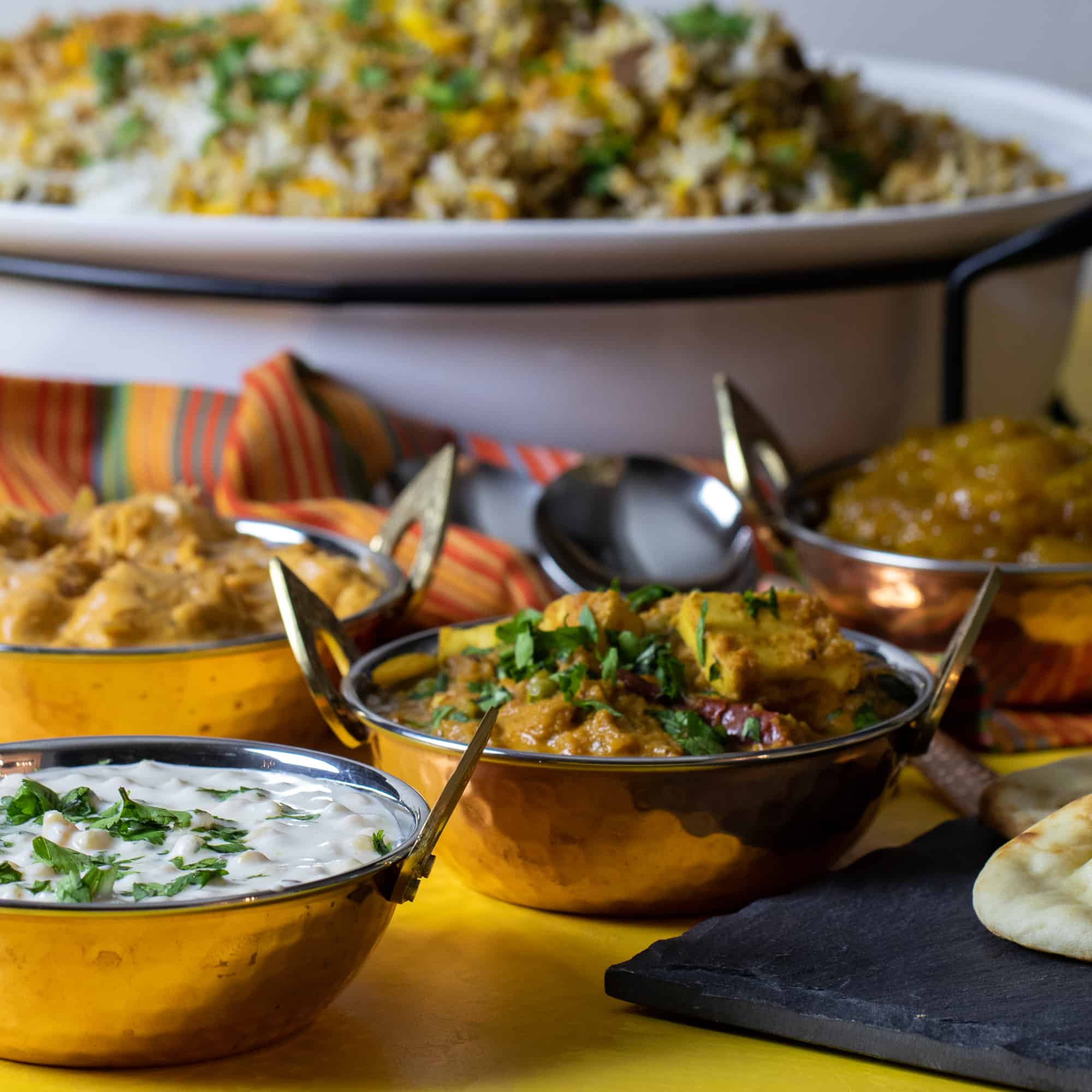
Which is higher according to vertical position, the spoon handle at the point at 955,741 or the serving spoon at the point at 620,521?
the spoon handle at the point at 955,741

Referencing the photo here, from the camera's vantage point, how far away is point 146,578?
54.1 inches

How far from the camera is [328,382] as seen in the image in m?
2.09

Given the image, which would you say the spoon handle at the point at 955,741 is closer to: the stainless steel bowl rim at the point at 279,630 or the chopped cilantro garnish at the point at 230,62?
the stainless steel bowl rim at the point at 279,630

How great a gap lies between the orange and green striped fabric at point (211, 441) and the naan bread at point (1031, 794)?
2.78ft

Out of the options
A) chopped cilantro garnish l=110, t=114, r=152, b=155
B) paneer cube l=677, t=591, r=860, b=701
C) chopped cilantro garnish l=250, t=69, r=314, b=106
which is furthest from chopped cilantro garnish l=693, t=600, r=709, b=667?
chopped cilantro garnish l=110, t=114, r=152, b=155

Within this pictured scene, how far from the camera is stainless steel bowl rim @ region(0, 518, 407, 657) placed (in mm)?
1247

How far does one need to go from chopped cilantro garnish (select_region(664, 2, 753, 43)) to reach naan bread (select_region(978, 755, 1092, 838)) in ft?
4.92

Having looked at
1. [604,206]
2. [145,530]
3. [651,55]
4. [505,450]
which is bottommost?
[505,450]

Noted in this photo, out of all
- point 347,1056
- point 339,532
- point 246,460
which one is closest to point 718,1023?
point 347,1056

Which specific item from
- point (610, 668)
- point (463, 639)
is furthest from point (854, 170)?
point (610, 668)

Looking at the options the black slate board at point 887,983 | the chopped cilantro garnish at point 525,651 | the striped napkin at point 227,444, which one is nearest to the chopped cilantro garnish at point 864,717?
the black slate board at point 887,983

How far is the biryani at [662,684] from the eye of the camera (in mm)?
1052

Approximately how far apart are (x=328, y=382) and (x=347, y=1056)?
130cm

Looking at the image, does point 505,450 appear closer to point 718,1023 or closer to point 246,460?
point 246,460
